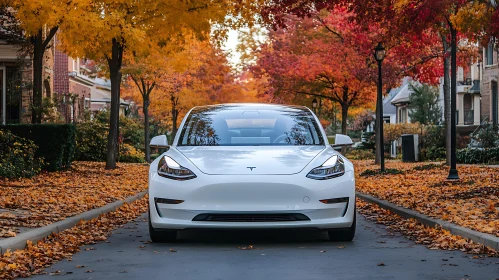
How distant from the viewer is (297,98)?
1687 inches

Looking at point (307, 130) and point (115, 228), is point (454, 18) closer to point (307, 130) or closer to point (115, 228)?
point (307, 130)

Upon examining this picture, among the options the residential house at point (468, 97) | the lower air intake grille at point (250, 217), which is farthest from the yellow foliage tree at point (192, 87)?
the lower air intake grille at point (250, 217)

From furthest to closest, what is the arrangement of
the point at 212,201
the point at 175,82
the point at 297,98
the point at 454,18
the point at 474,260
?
the point at 175,82, the point at 297,98, the point at 454,18, the point at 212,201, the point at 474,260

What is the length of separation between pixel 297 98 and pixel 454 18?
2697cm

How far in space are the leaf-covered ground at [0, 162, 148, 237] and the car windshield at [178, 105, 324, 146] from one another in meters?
2.34

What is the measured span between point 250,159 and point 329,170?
89cm

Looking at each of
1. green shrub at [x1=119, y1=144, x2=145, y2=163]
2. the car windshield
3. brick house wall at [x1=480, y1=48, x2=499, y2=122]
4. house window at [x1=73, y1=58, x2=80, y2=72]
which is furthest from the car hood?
house window at [x1=73, y1=58, x2=80, y2=72]

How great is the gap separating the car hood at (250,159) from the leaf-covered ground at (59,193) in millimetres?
2282

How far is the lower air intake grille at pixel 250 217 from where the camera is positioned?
923 centimetres

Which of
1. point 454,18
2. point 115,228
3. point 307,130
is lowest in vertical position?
point 115,228

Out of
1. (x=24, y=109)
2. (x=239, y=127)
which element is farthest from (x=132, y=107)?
(x=239, y=127)

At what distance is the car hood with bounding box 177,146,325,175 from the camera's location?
30.5ft

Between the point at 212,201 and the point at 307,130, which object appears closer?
the point at 212,201

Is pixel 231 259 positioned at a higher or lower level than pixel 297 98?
lower
